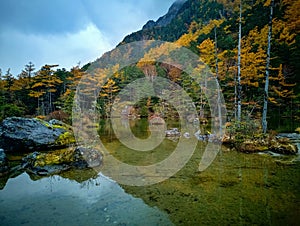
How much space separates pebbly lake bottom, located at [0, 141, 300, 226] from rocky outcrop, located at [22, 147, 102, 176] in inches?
18.0

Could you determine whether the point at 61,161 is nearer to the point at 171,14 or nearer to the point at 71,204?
the point at 71,204

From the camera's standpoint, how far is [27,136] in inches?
395

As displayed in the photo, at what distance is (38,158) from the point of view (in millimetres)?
7723

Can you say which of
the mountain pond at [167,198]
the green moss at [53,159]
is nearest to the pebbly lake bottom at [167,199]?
the mountain pond at [167,198]

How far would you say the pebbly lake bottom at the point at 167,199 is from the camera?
4156 millimetres

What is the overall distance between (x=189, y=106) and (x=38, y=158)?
1961cm

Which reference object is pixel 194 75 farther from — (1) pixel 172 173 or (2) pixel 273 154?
(1) pixel 172 173

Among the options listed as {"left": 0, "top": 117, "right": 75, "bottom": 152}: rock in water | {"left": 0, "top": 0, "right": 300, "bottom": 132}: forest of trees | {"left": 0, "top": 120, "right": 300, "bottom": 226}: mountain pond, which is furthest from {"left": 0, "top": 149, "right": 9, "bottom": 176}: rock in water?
{"left": 0, "top": 0, "right": 300, "bottom": 132}: forest of trees

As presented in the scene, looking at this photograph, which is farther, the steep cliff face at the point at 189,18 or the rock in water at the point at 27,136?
the steep cliff face at the point at 189,18

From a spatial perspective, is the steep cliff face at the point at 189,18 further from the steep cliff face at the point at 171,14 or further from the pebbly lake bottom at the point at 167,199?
the pebbly lake bottom at the point at 167,199

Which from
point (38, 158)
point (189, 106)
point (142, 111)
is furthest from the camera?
point (142, 111)

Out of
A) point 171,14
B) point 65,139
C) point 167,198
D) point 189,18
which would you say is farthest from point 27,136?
point 171,14

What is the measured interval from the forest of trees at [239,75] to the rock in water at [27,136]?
760 cm

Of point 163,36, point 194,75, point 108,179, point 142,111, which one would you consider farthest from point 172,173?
point 163,36
